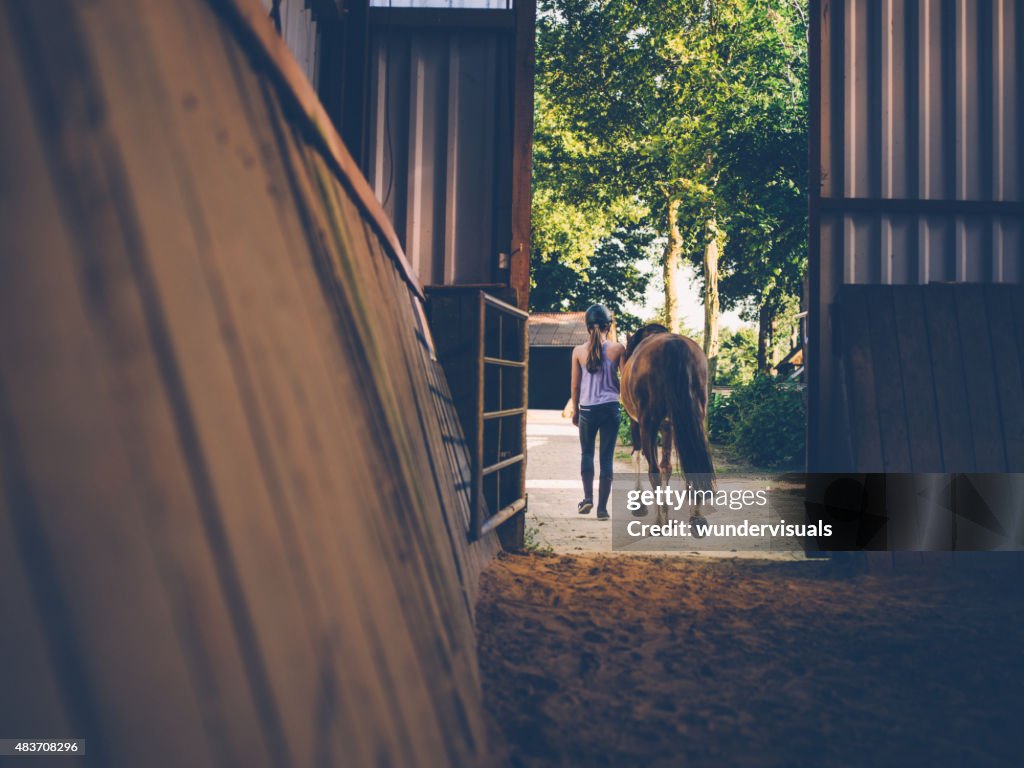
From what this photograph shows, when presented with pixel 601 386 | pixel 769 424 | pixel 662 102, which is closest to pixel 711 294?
pixel 662 102

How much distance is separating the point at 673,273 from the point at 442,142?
17.8m

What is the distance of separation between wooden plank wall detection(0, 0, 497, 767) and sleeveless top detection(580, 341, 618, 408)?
5316 millimetres

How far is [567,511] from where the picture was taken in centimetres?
758

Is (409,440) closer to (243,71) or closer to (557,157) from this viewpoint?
(243,71)

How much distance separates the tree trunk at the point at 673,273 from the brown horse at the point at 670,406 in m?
15.1

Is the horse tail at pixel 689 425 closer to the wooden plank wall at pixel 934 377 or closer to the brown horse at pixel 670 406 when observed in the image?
the brown horse at pixel 670 406

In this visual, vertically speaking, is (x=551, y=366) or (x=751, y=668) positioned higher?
(x=551, y=366)

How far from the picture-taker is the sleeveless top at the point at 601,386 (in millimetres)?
6738

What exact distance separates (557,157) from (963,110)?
18446mm

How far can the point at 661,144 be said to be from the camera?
69.5ft

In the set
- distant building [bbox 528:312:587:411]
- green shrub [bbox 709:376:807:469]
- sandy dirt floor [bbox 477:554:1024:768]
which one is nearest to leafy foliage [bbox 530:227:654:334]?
distant building [bbox 528:312:587:411]

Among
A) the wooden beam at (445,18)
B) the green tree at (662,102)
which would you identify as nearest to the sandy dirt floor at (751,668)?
the wooden beam at (445,18)

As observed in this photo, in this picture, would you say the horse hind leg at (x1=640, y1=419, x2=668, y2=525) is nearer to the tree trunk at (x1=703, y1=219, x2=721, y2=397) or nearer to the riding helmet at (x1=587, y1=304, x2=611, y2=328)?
the riding helmet at (x1=587, y1=304, x2=611, y2=328)

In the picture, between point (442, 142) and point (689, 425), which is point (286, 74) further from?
point (689, 425)
